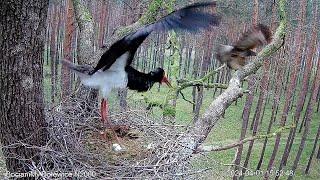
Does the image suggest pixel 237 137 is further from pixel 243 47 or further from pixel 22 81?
pixel 22 81

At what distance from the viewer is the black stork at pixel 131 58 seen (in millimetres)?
3201

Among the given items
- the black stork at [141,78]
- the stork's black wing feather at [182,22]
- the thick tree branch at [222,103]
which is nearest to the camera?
the stork's black wing feather at [182,22]

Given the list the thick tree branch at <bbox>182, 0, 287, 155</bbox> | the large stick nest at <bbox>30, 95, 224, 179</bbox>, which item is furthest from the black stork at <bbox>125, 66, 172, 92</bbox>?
the thick tree branch at <bbox>182, 0, 287, 155</bbox>

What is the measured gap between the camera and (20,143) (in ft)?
10.2

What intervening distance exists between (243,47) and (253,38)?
0.15 m

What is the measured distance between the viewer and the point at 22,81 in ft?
9.67

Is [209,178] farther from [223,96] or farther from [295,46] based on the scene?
[295,46]

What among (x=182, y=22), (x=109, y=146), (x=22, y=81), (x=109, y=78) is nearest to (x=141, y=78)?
(x=109, y=78)

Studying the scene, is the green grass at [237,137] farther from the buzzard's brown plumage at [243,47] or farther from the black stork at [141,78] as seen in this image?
the black stork at [141,78]

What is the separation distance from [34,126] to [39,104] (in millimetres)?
197

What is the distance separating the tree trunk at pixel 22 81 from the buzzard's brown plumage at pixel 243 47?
8.27 ft

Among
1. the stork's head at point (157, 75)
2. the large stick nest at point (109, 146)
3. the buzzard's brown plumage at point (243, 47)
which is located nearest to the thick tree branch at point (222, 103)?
the large stick nest at point (109, 146)

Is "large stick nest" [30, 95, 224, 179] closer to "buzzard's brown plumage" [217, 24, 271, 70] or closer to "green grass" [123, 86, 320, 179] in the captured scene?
"buzzard's brown plumage" [217, 24, 271, 70]

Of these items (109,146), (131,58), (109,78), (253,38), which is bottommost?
(109,146)
